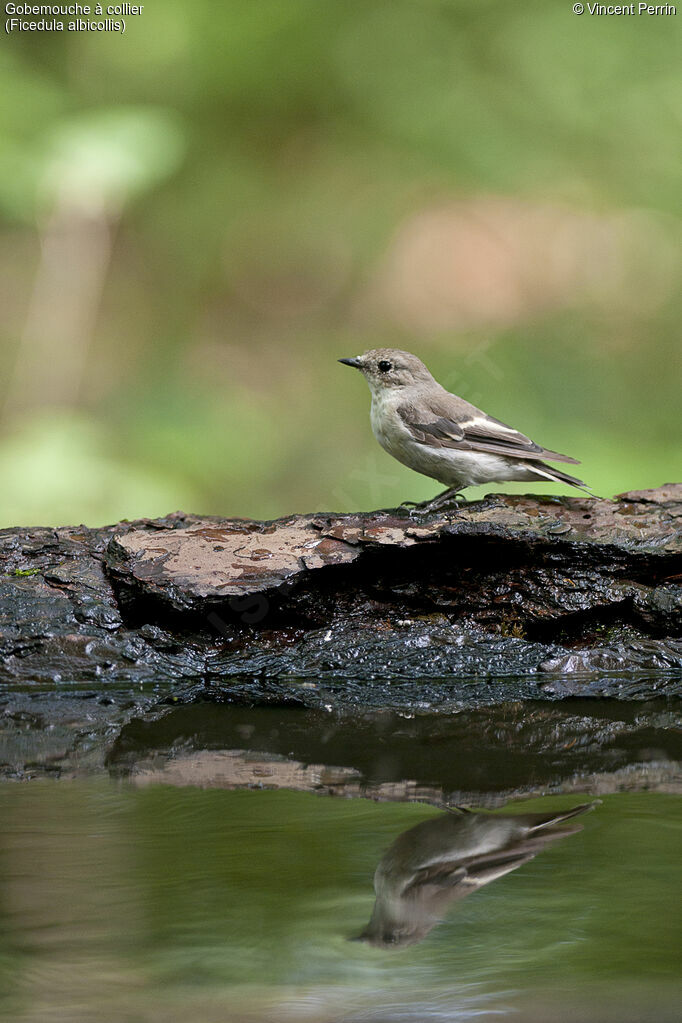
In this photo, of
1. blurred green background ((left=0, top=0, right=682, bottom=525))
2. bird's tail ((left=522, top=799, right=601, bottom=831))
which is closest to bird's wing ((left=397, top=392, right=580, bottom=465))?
blurred green background ((left=0, top=0, right=682, bottom=525))

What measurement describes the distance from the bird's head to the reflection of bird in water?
2415mm

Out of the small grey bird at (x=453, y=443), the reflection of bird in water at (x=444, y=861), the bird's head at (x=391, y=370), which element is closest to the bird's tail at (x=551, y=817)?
the reflection of bird in water at (x=444, y=861)

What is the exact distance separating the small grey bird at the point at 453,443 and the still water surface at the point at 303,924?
6.16 feet

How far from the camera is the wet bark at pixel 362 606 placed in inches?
102

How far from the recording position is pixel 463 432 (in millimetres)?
3490

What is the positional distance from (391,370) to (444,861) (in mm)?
2654

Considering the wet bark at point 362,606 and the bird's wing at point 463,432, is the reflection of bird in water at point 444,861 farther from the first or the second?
the bird's wing at point 463,432

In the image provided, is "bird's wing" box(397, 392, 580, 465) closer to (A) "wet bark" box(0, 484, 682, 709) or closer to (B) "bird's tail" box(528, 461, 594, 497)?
(B) "bird's tail" box(528, 461, 594, 497)

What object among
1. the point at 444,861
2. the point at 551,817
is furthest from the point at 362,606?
the point at 444,861

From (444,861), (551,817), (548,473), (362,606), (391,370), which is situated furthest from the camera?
(391,370)

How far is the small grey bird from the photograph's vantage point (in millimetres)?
3414

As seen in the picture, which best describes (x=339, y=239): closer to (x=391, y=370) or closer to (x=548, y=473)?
(x=391, y=370)

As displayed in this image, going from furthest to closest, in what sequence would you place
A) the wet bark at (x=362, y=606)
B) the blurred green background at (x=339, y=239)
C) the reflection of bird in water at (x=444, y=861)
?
1. the blurred green background at (x=339, y=239)
2. the wet bark at (x=362, y=606)
3. the reflection of bird in water at (x=444, y=861)

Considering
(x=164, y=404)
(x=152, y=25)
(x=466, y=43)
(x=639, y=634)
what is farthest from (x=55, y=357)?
(x=639, y=634)
